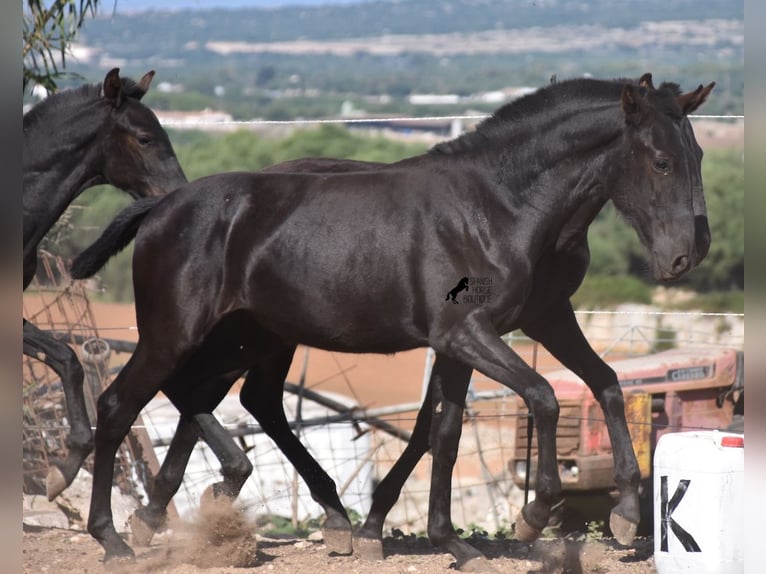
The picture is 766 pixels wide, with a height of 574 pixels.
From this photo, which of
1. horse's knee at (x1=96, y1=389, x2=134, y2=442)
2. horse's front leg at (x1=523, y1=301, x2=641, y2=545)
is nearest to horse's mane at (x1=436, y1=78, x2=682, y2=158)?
horse's front leg at (x1=523, y1=301, x2=641, y2=545)

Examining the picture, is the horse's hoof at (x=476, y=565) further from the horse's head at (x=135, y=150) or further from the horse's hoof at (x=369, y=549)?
the horse's head at (x=135, y=150)

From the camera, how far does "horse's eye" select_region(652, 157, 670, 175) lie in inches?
192

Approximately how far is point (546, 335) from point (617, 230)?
2725cm

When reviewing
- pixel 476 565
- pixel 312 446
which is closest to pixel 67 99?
pixel 476 565

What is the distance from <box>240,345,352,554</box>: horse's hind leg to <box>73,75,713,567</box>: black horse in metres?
0.30

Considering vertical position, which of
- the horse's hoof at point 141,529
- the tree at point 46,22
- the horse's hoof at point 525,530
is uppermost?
the tree at point 46,22

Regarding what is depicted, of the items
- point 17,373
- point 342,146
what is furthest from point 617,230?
point 17,373

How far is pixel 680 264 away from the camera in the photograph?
190 inches

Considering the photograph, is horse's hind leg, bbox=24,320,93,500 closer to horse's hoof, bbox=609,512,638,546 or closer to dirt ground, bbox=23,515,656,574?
dirt ground, bbox=23,515,656,574

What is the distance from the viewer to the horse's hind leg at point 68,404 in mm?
5605

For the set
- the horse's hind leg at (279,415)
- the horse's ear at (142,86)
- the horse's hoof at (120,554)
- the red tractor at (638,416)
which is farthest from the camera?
the red tractor at (638,416)

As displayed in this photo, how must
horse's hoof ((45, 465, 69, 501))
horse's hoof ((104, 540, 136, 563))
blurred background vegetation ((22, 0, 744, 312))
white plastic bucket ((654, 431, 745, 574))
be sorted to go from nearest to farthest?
1. white plastic bucket ((654, 431, 745, 574))
2. horse's hoof ((104, 540, 136, 563))
3. horse's hoof ((45, 465, 69, 501))
4. blurred background vegetation ((22, 0, 744, 312))

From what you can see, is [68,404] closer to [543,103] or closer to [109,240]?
[109,240]

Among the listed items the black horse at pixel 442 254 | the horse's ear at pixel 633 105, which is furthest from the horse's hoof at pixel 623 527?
the horse's ear at pixel 633 105
